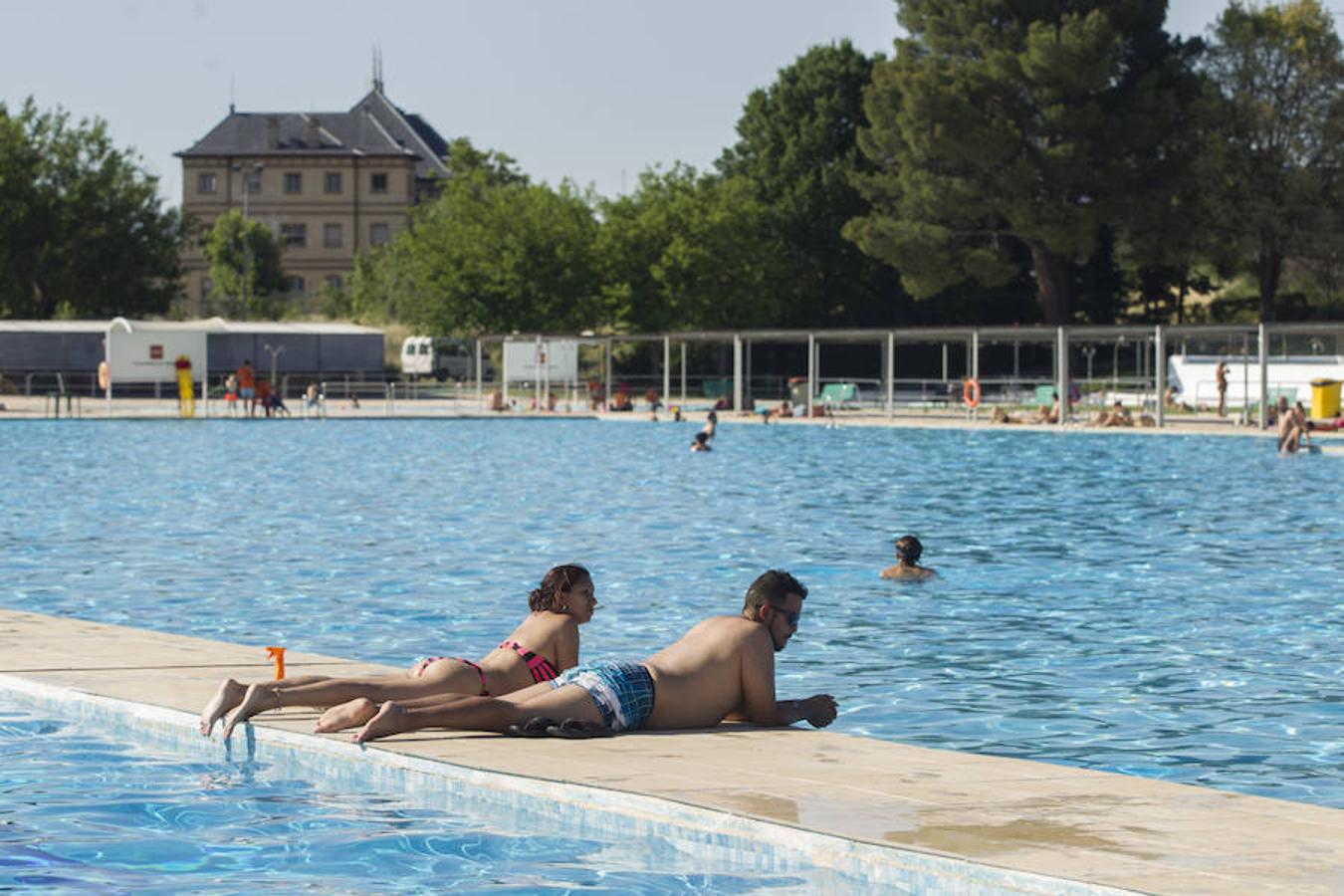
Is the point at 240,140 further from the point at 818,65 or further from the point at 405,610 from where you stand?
the point at 405,610

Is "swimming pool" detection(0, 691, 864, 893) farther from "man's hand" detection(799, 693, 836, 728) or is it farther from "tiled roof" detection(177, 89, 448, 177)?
"tiled roof" detection(177, 89, 448, 177)

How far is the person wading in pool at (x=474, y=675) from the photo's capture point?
26.7ft

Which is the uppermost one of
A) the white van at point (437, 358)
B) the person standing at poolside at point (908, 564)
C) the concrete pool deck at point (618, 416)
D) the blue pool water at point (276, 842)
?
the white van at point (437, 358)

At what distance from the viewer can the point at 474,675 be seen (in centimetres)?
834

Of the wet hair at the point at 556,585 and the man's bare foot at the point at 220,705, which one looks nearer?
the man's bare foot at the point at 220,705

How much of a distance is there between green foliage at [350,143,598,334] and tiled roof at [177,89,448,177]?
132 ft

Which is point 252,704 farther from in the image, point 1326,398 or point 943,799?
point 1326,398

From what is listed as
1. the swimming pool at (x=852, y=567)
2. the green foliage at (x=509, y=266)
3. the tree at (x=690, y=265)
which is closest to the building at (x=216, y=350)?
the green foliage at (x=509, y=266)

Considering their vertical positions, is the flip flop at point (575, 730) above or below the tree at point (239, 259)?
below

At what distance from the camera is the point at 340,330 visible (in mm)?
67438

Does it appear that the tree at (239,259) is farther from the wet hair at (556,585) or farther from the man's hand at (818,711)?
the man's hand at (818,711)

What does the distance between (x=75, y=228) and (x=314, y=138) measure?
129ft

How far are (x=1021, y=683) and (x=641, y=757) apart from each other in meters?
4.96

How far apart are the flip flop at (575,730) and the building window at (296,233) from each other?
4286 inches
